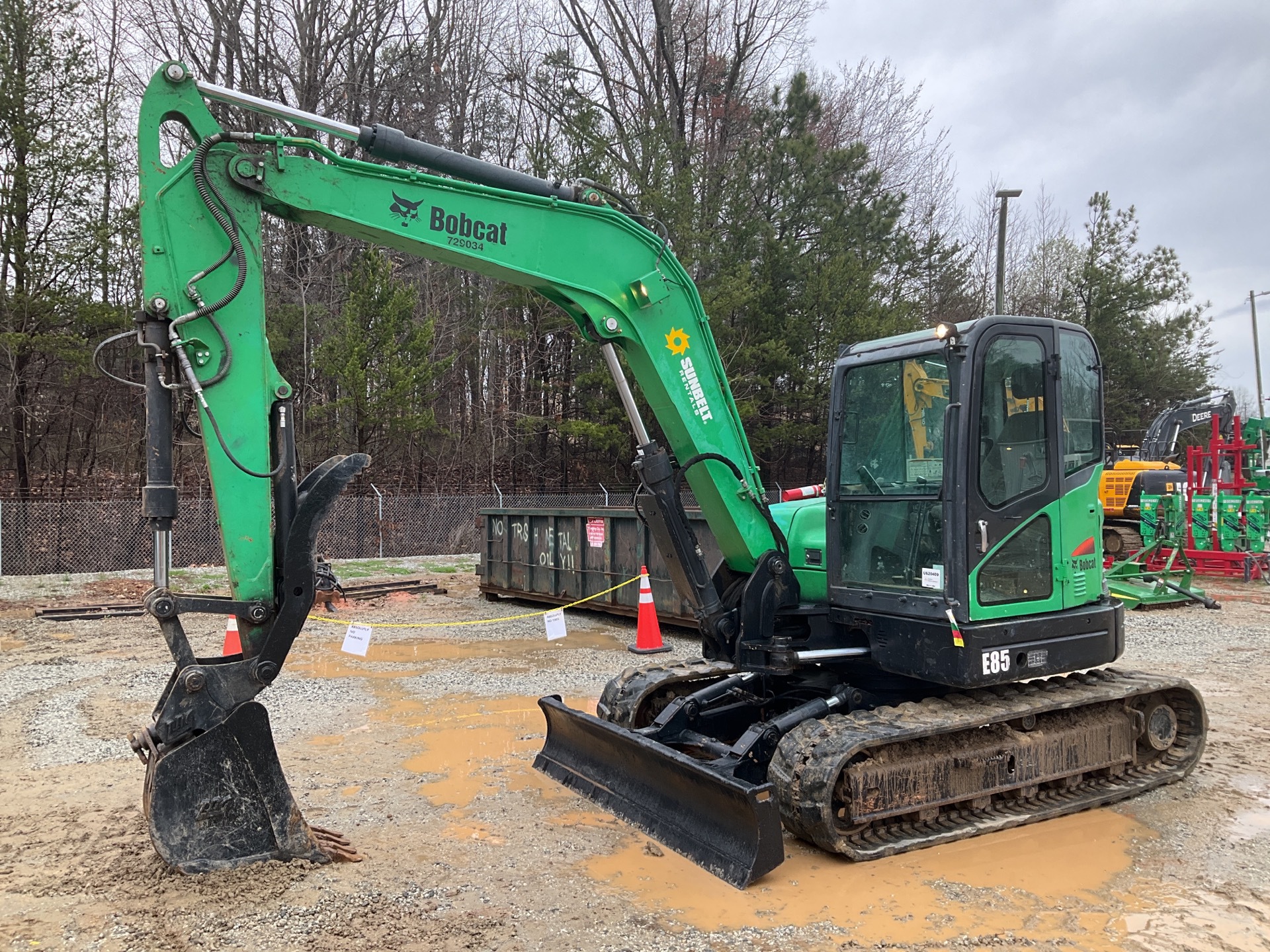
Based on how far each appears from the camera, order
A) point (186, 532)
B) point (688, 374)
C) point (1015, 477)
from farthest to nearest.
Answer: point (186, 532) < point (688, 374) < point (1015, 477)

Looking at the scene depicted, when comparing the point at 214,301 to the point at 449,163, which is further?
the point at 449,163

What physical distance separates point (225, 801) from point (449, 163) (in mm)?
3188

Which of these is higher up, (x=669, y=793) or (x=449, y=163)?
(x=449, y=163)

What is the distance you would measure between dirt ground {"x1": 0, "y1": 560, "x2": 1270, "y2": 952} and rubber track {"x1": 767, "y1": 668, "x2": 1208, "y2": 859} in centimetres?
9

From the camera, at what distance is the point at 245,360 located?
168 inches

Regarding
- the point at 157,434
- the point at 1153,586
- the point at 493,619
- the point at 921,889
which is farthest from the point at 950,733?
the point at 1153,586

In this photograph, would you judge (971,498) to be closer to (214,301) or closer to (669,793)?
(669,793)

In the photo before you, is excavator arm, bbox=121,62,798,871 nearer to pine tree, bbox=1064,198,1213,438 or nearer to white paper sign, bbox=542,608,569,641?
white paper sign, bbox=542,608,569,641

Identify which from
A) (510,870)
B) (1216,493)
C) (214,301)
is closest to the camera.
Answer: (214,301)

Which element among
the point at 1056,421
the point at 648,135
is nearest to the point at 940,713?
the point at 1056,421

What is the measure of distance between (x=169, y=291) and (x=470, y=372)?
21.7m

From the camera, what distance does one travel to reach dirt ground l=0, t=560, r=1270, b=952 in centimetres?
377

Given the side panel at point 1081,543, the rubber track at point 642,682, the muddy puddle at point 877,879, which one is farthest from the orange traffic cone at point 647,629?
the side panel at point 1081,543

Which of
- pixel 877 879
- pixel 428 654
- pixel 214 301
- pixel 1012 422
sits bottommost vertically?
pixel 877 879
